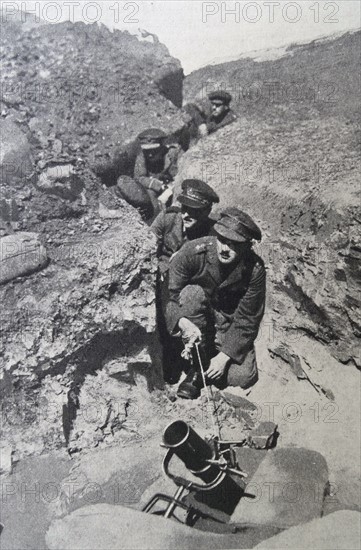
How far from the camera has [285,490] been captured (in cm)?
187

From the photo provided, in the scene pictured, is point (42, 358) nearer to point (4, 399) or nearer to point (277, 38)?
point (4, 399)

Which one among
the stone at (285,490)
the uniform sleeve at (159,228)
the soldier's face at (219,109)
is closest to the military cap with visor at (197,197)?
the uniform sleeve at (159,228)

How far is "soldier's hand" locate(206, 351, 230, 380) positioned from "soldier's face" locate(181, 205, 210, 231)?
831mm

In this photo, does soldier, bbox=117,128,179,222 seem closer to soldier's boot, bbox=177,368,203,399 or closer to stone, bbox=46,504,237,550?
soldier's boot, bbox=177,368,203,399

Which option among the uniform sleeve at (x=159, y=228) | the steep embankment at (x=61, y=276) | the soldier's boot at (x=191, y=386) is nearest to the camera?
the steep embankment at (x=61, y=276)

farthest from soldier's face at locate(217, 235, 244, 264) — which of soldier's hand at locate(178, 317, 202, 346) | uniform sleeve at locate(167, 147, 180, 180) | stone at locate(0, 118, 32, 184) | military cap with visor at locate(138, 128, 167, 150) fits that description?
military cap with visor at locate(138, 128, 167, 150)

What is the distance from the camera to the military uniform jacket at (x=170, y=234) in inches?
107

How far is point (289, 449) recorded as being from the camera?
2.04 m

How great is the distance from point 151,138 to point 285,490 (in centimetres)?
299

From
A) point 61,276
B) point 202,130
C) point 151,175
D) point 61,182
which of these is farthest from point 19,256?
point 202,130

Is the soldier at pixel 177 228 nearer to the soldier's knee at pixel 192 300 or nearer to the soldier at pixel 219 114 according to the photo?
the soldier's knee at pixel 192 300

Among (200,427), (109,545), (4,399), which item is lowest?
(109,545)

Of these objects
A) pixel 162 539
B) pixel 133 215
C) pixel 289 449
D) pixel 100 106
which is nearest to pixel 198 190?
pixel 133 215

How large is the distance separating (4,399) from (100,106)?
3.04 metres
